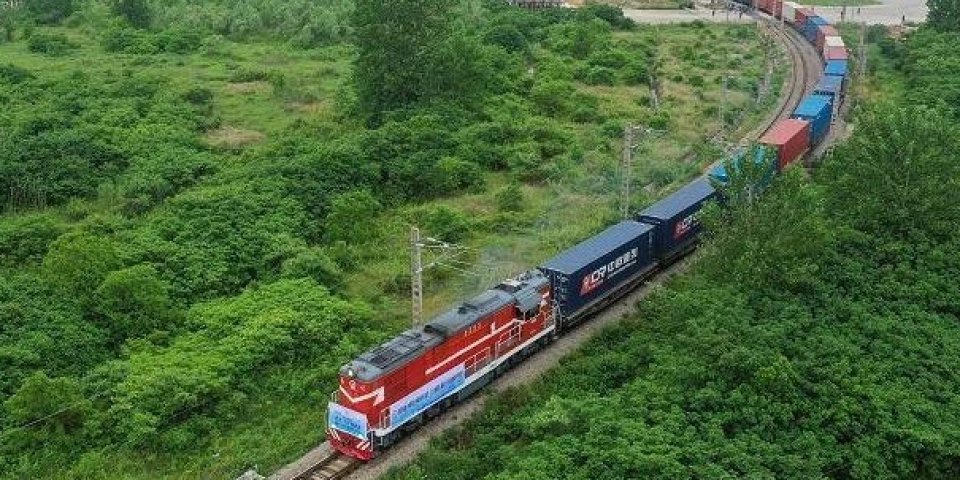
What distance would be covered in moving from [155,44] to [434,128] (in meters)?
41.9

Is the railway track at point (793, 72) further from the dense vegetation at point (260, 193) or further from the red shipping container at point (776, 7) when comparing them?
the dense vegetation at point (260, 193)

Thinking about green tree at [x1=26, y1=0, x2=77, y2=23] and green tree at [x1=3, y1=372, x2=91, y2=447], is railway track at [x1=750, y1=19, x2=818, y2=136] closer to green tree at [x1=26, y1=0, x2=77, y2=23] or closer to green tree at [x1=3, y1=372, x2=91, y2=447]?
green tree at [x1=3, y1=372, x2=91, y2=447]

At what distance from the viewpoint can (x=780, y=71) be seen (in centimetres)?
8462

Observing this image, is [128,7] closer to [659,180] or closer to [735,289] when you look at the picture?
[659,180]

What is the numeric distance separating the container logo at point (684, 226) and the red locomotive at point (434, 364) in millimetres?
9514

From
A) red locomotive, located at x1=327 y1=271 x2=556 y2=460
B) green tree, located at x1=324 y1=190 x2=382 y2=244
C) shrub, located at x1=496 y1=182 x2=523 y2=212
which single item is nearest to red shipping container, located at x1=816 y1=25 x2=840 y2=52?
shrub, located at x1=496 y1=182 x2=523 y2=212

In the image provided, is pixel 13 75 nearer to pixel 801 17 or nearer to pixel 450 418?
pixel 450 418

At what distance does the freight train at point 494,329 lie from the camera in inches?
1199

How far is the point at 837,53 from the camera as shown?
81062 millimetres

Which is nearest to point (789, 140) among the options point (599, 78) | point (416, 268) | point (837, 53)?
point (599, 78)

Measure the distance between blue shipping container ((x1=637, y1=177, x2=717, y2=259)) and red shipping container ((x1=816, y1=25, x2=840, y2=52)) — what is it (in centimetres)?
4961

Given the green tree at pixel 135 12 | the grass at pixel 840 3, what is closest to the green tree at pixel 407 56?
the green tree at pixel 135 12

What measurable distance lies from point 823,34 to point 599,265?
61488 mm

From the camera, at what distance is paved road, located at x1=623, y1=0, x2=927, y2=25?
110 meters
